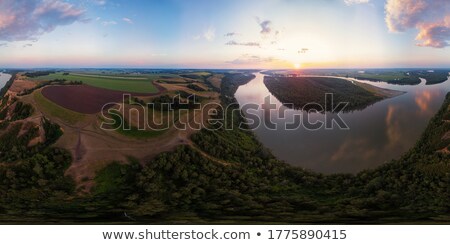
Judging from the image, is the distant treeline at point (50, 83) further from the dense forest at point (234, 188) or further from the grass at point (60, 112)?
the dense forest at point (234, 188)

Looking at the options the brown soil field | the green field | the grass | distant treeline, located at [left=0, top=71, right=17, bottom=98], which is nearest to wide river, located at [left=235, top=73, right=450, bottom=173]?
the green field

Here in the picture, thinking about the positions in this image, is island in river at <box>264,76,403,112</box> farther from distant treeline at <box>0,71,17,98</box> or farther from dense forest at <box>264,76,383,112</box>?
distant treeline at <box>0,71,17,98</box>

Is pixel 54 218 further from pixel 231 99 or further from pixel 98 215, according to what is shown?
pixel 231 99

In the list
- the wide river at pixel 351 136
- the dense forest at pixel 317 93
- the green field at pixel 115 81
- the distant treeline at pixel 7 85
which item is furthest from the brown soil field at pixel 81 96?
the dense forest at pixel 317 93

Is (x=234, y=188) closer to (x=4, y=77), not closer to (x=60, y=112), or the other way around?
(x=60, y=112)

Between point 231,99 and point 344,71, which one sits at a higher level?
point 344,71

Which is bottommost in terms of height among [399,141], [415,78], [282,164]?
[282,164]

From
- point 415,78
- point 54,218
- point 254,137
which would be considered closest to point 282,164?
point 254,137
